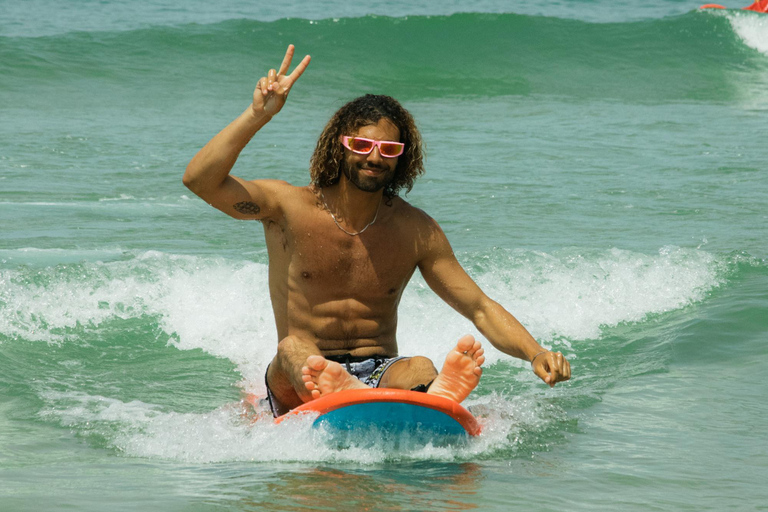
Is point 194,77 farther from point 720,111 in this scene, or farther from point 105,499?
point 105,499

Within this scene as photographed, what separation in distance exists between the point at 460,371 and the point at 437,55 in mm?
19040

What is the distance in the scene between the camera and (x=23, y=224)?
905 cm

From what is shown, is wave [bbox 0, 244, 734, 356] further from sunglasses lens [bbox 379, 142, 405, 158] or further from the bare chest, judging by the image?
sunglasses lens [bbox 379, 142, 405, 158]

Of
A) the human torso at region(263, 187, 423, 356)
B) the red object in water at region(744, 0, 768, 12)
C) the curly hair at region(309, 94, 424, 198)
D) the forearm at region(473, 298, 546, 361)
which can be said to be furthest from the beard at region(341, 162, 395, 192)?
the red object in water at region(744, 0, 768, 12)

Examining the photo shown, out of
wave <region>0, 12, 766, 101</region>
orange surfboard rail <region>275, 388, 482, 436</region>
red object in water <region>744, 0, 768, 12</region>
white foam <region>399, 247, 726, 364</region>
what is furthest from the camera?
red object in water <region>744, 0, 768, 12</region>

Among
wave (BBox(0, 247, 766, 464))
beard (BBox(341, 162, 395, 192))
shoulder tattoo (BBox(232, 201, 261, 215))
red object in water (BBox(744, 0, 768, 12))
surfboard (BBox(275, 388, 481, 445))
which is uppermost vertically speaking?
red object in water (BBox(744, 0, 768, 12))

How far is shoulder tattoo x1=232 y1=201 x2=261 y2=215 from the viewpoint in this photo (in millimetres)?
4289

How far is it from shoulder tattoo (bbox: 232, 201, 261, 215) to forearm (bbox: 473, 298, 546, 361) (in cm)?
112

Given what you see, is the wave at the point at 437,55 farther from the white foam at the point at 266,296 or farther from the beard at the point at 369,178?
the beard at the point at 369,178

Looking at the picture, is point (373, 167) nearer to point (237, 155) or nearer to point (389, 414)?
point (237, 155)

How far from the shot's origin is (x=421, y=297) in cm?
774

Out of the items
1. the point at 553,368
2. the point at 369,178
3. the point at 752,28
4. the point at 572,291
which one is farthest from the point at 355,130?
the point at 752,28

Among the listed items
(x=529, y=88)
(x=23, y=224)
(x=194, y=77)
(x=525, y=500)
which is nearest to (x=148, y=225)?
(x=23, y=224)

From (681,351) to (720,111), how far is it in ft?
39.6
